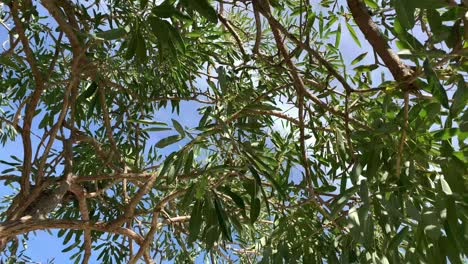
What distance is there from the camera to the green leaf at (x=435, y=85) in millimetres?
1002

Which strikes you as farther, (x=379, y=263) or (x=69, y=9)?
(x=69, y=9)

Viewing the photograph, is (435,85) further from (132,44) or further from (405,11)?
(132,44)

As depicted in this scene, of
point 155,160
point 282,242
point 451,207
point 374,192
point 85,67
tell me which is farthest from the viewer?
point 155,160

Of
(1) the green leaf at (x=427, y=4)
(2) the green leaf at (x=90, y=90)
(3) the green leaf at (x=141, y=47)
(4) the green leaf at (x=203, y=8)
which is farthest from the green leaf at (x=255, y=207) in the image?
(2) the green leaf at (x=90, y=90)

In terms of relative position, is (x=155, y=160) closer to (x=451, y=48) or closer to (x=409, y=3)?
(x=451, y=48)

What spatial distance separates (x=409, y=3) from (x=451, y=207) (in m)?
0.44

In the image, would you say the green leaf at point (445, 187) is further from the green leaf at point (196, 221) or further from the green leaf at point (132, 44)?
the green leaf at point (132, 44)

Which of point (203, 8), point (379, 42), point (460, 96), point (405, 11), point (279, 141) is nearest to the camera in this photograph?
point (405, 11)

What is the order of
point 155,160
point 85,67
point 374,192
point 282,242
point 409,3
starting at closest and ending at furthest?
point 409,3, point 374,192, point 282,242, point 85,67, point 155,160

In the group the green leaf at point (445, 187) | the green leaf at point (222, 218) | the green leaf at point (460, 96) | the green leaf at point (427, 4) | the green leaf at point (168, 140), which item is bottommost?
the green leaf at point (445, 187)

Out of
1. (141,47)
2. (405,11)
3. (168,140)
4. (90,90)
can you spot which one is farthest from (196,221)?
(90,90)

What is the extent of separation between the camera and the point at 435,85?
1050 mm

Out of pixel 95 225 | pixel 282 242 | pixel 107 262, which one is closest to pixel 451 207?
pixel 282 242

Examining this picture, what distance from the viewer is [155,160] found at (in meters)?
3.06
